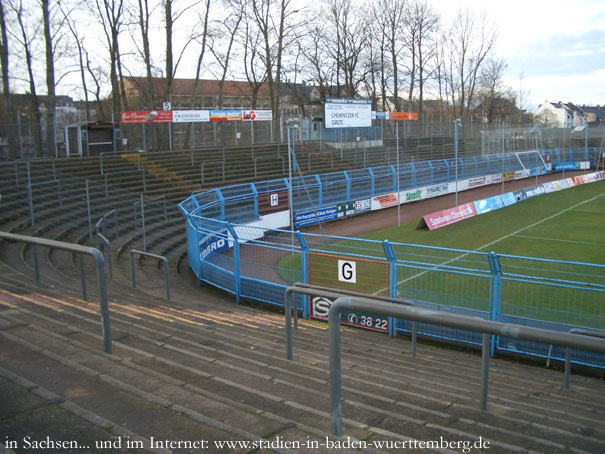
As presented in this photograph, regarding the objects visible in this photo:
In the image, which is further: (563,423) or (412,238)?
(412,238)

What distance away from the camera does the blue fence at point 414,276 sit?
9.67 m

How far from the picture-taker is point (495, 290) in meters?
9.71

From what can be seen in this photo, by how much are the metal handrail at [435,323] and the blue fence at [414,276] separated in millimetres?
6128

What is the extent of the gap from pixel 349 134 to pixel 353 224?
723 inches

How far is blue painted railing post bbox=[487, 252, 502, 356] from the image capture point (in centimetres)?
954

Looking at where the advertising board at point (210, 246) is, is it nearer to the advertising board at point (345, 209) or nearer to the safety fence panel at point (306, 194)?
the safety fence panel at point (306, 194)

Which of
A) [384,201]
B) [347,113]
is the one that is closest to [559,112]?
[347,113]

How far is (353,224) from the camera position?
26031 mm

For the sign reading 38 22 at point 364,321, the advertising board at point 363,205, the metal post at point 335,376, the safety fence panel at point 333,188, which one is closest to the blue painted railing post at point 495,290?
the sign reading 38 22 at point 364,321

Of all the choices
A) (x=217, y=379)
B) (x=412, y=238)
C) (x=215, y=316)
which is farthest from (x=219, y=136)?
(x=217, y=379)

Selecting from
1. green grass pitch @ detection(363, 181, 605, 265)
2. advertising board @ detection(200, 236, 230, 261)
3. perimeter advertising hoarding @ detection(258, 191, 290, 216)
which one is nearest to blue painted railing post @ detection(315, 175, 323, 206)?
perimeter advertising hoarding @ detection(258, 191, 290, 216)

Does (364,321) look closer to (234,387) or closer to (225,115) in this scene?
(234,387)

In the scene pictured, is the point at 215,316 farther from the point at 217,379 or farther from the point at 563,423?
the point at 563,423

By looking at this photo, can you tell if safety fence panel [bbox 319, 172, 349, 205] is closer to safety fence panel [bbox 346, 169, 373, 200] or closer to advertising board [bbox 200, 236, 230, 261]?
safety fence panel [bbox 346, 169, 373, 200]
